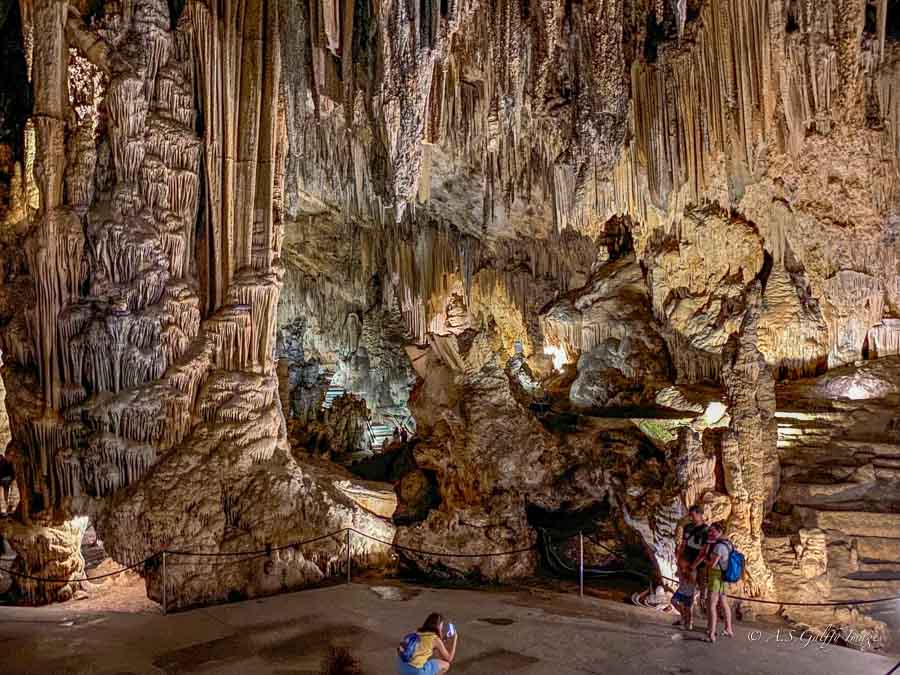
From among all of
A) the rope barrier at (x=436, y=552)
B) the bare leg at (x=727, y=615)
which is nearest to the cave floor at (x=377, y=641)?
the bare leg at (x=727, y=615)

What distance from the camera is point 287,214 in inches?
603

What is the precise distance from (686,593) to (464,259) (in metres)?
12.9

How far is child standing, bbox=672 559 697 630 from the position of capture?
5422 mm

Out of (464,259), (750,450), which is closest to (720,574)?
(750,450)

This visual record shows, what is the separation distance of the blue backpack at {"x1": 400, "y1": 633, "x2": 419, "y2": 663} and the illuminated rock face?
13.6ft

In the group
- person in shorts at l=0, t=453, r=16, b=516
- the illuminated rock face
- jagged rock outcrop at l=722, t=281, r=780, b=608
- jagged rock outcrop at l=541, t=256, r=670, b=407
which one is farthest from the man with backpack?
jagged rock outcrop at l=541, t=256, r=670, b=407

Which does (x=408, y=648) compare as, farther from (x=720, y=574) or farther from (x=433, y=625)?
(x=720, y=574)

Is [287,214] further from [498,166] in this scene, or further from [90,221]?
[90,221]

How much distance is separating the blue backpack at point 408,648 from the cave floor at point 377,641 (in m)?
0.91

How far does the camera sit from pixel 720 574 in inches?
205

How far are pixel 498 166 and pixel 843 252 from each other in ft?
20.4

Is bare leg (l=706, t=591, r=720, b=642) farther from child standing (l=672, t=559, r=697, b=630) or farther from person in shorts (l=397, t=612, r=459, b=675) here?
person in shorts (l=397, t=612, r=459, b=675)

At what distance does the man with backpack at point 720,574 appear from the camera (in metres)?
5.12

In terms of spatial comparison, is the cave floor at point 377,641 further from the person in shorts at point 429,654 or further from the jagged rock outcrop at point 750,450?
the jagged rock outcrop at point 750,450
